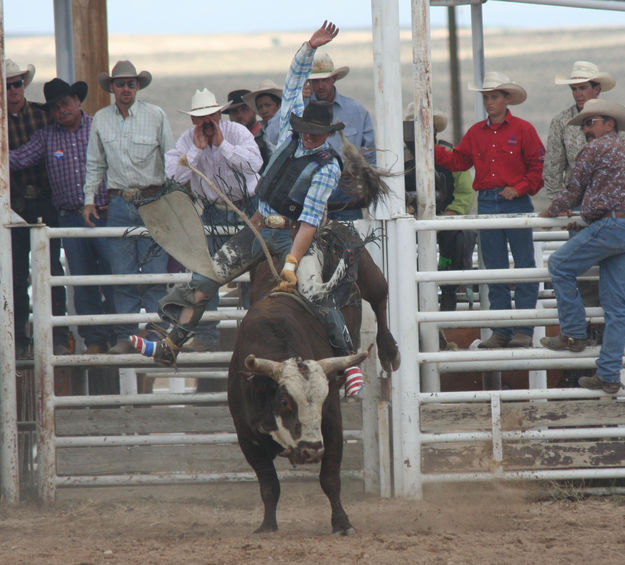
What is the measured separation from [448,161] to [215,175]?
1795 mm

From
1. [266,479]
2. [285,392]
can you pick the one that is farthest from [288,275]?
[266,479]

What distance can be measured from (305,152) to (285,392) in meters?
1.50

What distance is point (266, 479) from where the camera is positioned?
18.4 ft

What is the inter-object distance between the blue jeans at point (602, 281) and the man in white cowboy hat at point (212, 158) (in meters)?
2.11

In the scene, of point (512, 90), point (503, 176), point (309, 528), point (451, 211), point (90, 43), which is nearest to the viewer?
point (309, 528)

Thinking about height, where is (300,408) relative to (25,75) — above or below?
below

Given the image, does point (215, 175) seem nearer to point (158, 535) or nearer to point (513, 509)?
point (158, 535)

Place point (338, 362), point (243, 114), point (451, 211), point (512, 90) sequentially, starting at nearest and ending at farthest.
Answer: point (338, 362)
point (512, 90)
point (451, 211)
point (243, 114)

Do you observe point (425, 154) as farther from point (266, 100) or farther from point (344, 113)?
point (266, 100)

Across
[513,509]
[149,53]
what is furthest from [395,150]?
[149,53]

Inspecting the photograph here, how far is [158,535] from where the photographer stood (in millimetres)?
5613

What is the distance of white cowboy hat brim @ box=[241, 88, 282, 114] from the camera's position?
25.9 ft

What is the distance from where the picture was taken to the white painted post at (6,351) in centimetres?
643

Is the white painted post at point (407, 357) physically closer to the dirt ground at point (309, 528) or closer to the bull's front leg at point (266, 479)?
the dirt ground at point (309, 528)
